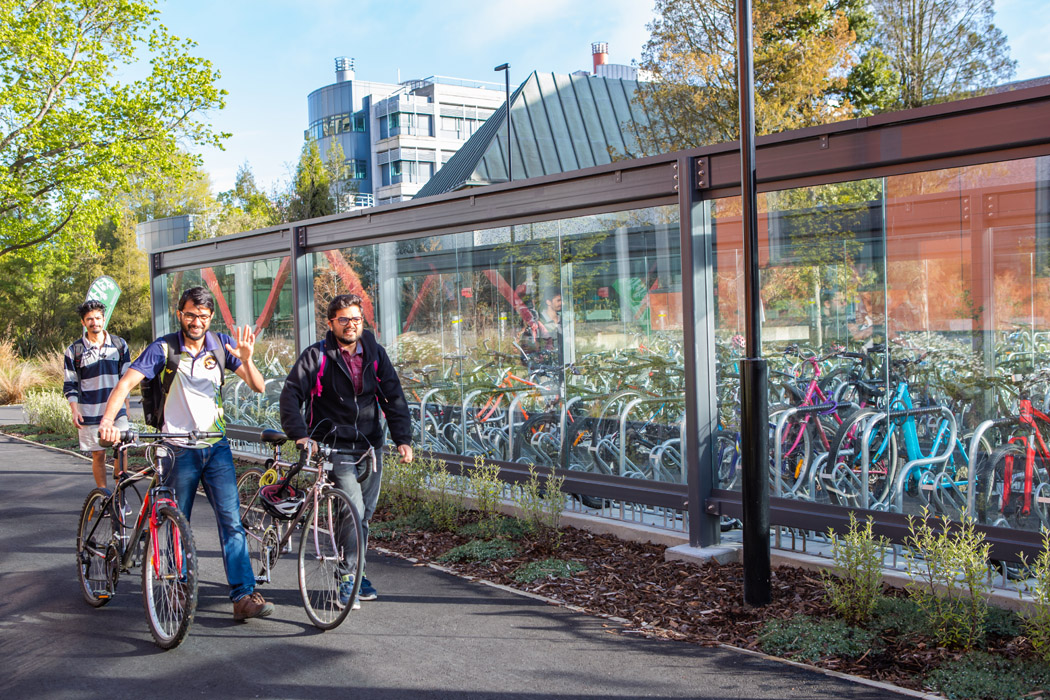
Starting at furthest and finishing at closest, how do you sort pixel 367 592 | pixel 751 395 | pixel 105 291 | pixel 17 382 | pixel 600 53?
1. pixel 600 53
2. pixel 17 382
3. pixel 105 291
4. pixel 367 592
5. pixel 751 395

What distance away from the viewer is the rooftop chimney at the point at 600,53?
6259cm

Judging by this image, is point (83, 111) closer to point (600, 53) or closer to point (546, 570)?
point (546, 570)

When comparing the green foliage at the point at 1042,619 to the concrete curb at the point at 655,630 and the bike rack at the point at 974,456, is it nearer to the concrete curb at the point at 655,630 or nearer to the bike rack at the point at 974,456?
the concrete curb at the point at 655,630

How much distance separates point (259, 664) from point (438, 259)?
200 inches

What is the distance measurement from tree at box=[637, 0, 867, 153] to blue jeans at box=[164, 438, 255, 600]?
1655 cm

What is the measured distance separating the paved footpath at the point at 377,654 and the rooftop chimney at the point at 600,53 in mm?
59449

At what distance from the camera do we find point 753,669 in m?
4.55

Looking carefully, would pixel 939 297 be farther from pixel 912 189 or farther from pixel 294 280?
pixel 294 280

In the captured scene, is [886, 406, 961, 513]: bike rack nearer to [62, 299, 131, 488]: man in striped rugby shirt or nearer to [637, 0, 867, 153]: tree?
[62, 299, 131, 488]: man in striped rugby shirt

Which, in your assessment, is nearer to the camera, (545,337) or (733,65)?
(545,337)

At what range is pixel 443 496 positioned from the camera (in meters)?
7.90

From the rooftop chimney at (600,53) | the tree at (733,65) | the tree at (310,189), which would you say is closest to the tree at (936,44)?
the tree at (733,65)

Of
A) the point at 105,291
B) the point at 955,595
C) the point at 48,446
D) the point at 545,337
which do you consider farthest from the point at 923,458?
the point at 48,446

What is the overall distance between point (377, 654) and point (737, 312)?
136 inches
